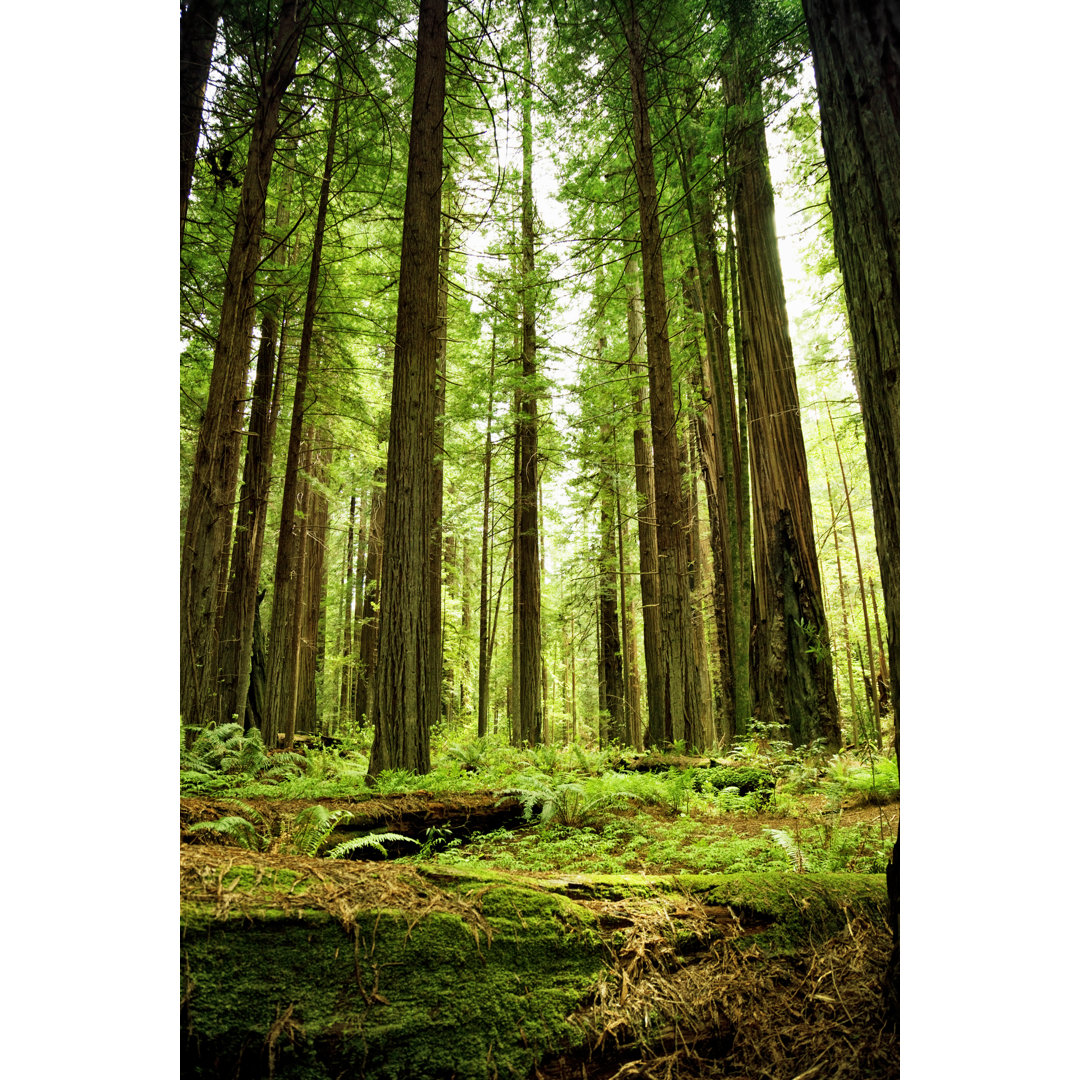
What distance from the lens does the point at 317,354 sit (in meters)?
11.6

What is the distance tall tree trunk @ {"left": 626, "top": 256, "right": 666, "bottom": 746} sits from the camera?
1091cm

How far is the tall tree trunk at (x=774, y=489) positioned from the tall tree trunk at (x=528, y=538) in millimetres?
4353

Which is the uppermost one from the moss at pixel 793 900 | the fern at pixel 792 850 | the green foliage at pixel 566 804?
the moss at pixel 793 900

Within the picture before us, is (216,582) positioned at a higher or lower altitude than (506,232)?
lower

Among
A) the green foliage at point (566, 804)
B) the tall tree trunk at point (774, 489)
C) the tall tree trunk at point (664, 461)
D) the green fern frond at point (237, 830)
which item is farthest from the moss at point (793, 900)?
the tall tree trunk at point (664, 461)

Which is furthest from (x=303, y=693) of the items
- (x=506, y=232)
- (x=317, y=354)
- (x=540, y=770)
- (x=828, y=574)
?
(x=828, y=574)

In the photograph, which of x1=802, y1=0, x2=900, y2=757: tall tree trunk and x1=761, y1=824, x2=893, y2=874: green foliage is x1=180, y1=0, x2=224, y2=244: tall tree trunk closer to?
x1=802, y1=0, x2=900, y2=757: tall tree trunk

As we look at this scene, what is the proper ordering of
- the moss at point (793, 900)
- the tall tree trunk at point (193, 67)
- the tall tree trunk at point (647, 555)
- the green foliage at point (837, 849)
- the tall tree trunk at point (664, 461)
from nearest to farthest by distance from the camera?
the moss at point (793, 900) < the green foliage at point (837, 849) < the tall tree trunk at point (193, 67) < the tall tree trunk at point (664, 461) < the tall tree trunk at point (647, 555)

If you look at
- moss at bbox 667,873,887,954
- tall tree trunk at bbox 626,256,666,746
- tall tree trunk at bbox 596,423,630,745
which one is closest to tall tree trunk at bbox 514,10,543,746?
tall tree trunk at bbox 626,256,666,746

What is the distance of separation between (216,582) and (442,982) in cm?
691

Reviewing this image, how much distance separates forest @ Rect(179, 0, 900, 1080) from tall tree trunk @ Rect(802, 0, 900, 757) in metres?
0.01

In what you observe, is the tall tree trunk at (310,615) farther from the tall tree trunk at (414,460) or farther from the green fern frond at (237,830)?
the green fern frond at (237,830)

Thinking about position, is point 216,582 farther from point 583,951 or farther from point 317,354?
point 583,951

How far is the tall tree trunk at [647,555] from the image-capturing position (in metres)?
10.9
